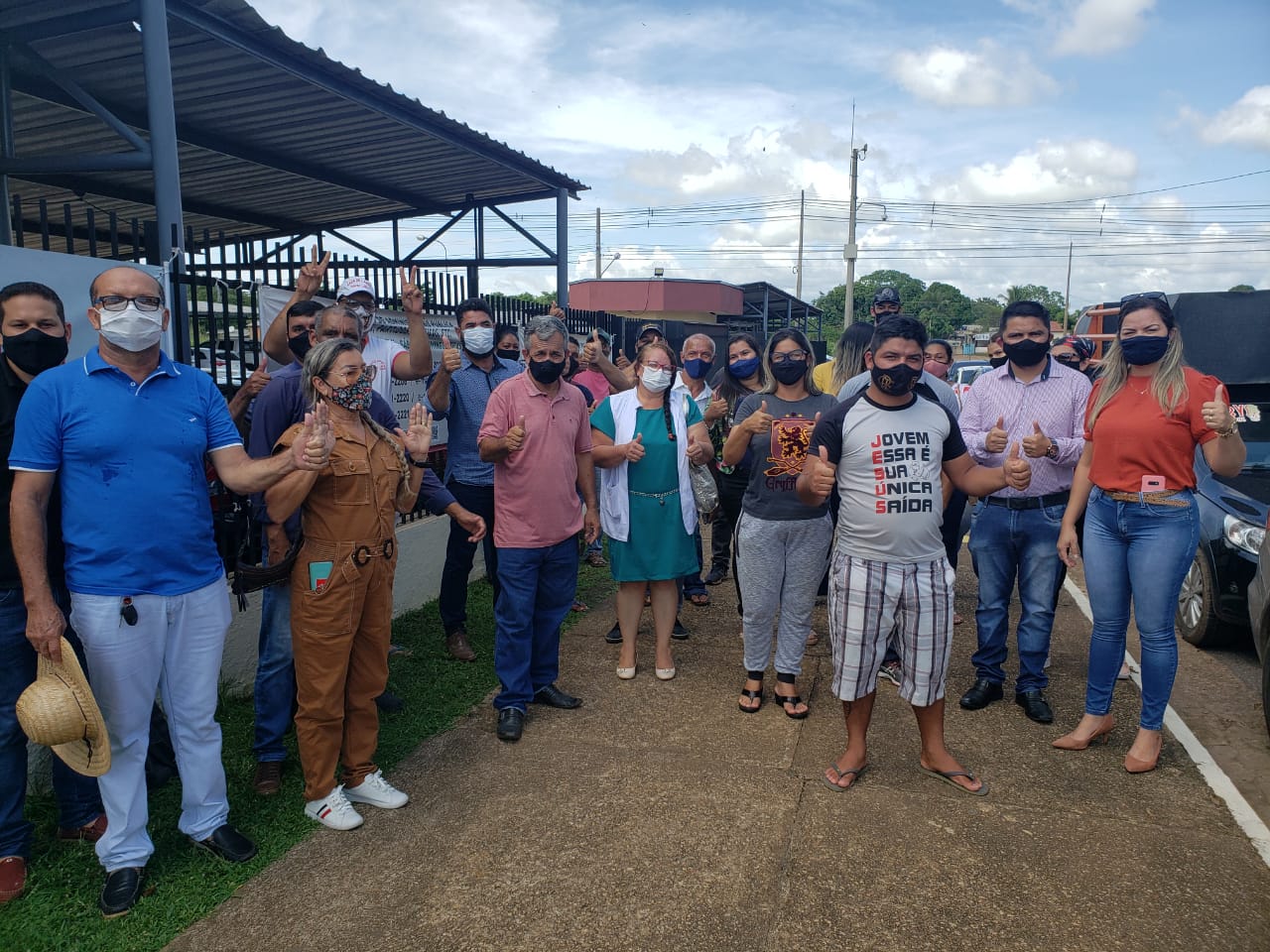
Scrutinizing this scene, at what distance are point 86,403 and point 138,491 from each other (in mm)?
323

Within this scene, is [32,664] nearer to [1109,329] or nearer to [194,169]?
[194,169]

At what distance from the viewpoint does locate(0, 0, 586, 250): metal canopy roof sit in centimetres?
513

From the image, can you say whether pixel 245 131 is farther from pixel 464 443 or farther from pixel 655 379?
pixel 655 379

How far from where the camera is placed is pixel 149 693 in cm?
304

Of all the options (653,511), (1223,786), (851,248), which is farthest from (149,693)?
(851,248)

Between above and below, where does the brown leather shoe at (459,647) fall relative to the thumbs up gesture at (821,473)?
below

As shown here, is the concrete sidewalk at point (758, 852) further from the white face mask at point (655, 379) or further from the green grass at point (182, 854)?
the white face mask at point (655, 379)

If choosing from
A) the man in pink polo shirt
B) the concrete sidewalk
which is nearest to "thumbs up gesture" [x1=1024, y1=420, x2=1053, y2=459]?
the concrete sidewalk

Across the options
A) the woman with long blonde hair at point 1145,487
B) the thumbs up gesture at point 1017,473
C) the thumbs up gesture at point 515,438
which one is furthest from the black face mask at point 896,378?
the thumbs up gesture at point 515,438

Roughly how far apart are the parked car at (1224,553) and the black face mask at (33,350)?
582cm

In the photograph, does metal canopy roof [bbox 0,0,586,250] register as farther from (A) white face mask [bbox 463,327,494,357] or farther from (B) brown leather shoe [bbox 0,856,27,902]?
(B) brown leather shoe [bbox 0,856,27,902]

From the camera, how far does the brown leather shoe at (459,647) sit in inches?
212

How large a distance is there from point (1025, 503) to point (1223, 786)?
4.92ft

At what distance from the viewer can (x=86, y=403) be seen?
9.32ft
